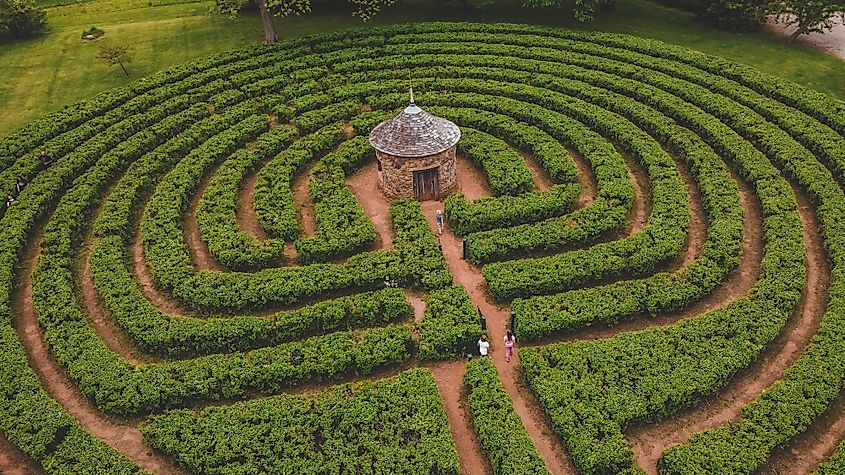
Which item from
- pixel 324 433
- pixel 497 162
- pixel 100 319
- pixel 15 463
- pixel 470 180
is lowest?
pixel 15 463

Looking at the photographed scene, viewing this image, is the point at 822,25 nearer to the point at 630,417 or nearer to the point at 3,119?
the point at 630,417

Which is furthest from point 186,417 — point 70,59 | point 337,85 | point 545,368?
point 70,59

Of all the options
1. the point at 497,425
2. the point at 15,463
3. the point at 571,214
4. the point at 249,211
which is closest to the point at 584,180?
the point at 571,214

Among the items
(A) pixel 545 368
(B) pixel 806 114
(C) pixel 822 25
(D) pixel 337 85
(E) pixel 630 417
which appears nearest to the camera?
(E) pixel 630 417

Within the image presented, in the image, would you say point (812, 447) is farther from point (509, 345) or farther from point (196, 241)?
point (196, 241)

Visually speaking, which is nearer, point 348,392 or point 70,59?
point 348,392

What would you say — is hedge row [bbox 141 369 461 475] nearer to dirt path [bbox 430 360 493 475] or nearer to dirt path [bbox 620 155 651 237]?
dirt path [bbox 430 360 493 475]

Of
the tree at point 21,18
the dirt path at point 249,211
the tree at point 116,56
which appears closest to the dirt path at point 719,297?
the dirt path at point 249,211
